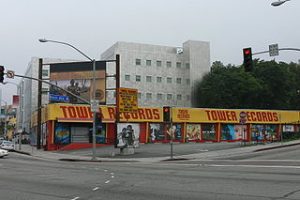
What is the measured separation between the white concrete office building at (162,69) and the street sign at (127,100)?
55805 millimetres

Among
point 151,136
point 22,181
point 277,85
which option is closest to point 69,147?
point 151,136

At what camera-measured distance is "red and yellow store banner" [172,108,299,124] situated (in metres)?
57.4

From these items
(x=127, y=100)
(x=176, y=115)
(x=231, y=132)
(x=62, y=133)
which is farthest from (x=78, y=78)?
(x=127, y=100)

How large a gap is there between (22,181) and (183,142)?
39.7m

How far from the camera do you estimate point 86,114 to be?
52.8m

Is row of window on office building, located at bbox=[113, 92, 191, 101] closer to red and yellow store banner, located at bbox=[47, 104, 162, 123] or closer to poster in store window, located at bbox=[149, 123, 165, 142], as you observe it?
poster in store window, located at bbox=[149, 123, 165, 142]

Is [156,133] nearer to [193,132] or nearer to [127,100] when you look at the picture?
[193,132]

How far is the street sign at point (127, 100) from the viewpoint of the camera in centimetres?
4291

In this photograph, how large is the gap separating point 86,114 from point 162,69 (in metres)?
53.1

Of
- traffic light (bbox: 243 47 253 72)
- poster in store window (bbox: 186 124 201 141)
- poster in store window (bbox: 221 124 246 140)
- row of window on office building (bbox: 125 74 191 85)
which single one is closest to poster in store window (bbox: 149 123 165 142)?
poster in store window (bbox: 186 124 201 141)

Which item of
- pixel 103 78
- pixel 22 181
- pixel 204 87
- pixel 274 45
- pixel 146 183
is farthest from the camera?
pixel 204 87

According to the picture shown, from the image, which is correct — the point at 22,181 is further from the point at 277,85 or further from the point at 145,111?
the point at 277,85

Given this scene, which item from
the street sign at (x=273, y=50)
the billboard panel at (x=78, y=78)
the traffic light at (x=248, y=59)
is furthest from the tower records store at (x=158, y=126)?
the traffic light at (x=248, y=59)

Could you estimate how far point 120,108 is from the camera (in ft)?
141
